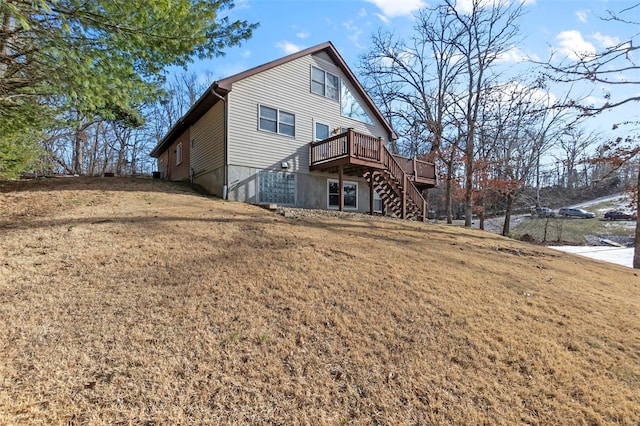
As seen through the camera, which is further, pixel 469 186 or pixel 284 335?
pixel 469 186

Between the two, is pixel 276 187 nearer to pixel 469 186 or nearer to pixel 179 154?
pixel 179 154

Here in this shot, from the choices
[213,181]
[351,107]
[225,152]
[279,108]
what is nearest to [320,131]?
[279,108]

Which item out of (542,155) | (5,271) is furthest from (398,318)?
(542,155)

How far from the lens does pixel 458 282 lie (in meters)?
5.28

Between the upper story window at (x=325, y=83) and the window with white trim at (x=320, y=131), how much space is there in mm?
1484

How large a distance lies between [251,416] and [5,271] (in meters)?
4.15

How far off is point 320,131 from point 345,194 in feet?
10.9

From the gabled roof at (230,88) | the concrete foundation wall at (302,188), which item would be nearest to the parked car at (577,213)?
the gabled roof at (230,88)

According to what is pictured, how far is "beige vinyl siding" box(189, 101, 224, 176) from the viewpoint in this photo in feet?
39.0

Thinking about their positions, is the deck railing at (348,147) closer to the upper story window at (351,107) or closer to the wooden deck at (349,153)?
the wooden deck at (349,153)

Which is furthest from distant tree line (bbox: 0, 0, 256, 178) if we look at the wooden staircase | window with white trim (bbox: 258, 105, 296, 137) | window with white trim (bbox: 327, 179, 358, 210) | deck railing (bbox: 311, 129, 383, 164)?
window with white trim (bbox: 327, 179, 358, 210)

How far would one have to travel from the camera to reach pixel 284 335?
3285 millimetres

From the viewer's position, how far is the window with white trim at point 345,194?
1450cm

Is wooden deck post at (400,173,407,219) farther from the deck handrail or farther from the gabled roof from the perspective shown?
the gabled roof
